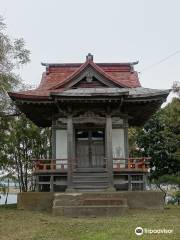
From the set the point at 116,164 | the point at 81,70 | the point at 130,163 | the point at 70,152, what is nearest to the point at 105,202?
the point at 70,152

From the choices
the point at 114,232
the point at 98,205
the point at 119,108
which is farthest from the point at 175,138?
the point at 114,232

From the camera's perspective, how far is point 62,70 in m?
25.5

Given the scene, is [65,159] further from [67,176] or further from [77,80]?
[77,80]

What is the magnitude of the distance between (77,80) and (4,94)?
3867mm

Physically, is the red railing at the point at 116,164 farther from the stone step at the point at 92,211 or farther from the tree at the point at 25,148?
the tree at the point at 25,148

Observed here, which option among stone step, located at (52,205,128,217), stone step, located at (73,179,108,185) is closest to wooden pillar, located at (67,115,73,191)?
stone step, located at (73,179,108,185)

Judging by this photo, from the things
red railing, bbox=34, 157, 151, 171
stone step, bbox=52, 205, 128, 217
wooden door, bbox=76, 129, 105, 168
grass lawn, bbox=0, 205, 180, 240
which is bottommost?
grass lawn, bbox=0, 205, 180, 240

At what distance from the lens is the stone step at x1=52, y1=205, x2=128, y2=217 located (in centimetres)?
1667

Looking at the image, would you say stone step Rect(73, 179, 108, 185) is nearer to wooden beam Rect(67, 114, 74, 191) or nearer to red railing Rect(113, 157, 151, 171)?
wooden beam Rect(67, 114, 74, 191)

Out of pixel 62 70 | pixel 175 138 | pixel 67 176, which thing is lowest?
pixel 67 176

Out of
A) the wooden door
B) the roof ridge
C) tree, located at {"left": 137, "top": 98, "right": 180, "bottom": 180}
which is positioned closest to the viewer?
the roof ridge

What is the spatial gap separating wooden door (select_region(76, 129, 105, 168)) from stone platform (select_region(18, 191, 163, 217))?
3.61 metres

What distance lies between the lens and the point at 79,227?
13289 mm

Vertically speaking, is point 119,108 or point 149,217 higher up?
point 119,108
